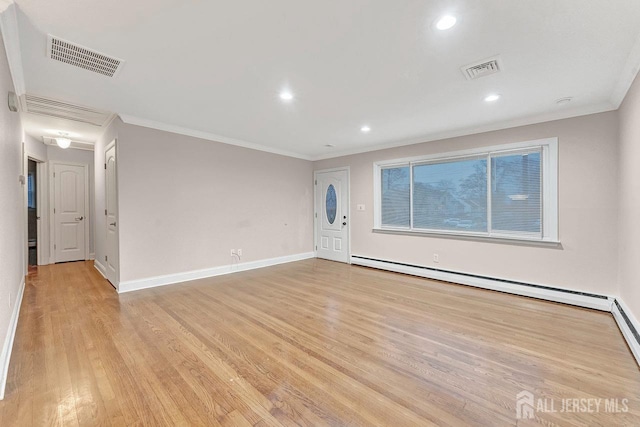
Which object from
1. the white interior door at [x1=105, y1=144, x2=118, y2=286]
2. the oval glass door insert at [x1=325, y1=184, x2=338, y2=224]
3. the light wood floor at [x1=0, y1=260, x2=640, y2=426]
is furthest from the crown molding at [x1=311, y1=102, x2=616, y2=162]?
the white interior door at [x1=105, y1=144, x2=118, y2=286]

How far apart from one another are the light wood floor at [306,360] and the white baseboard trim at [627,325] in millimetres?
78

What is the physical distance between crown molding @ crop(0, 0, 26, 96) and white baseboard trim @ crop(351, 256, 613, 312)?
5.36 m

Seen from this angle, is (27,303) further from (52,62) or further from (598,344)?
(598,344)

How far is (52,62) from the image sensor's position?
94.3 inches

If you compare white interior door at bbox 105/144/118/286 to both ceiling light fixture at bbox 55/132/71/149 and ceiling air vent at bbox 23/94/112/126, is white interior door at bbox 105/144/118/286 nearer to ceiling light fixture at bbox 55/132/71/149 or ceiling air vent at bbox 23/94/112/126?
ceiling air vent at bbox 23/94/112/126

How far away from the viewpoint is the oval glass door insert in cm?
628

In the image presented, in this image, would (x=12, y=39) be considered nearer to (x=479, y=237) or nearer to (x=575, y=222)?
(x=479, y=237)

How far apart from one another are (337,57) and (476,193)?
3244 mm

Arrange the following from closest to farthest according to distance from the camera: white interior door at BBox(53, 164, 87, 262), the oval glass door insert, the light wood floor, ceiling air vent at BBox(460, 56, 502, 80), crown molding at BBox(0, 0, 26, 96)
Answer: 1. the light wood floor
2. crown molding at BBox(0, 0, 26, 96)
3. ceiling air vent at BBox(460, 56, 502, 80)
4. white interior door at BBox(53, 164, 87, 262)
5. the oval glass door insert

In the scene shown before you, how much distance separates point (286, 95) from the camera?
3096 millimetres

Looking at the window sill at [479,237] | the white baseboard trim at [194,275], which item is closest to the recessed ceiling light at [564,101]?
the window sill at [479,237]

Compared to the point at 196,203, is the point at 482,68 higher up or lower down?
higher up

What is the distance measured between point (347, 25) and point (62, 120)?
184 inches

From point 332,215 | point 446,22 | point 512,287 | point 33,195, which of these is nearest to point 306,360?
point 446,22
